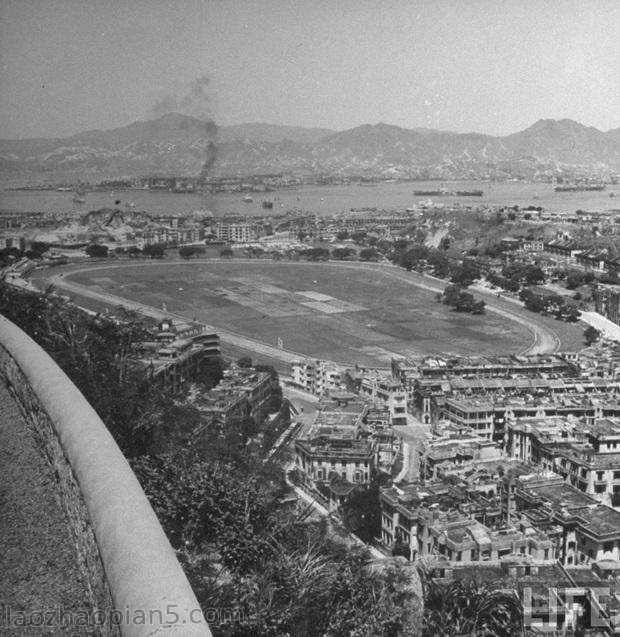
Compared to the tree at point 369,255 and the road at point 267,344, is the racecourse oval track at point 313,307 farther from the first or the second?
the tree at point 369,255

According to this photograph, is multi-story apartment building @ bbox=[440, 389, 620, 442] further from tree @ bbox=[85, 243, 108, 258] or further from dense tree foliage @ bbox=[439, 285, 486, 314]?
tree @ bbox=[85, 243, 108, 258]

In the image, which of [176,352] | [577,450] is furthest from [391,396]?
[577,450]

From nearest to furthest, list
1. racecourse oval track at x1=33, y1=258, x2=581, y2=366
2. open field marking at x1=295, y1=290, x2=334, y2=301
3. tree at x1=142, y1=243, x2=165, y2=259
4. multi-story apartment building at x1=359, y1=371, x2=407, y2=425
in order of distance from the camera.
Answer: multi-story apartment building at x1=359, y1=371, x2=407, y2=425 → racecourse oval track at x1=33, y1=258, x2=581, y2=366 → open field marking at x1=295, y1=290, x2=334, y2=301 → tree at x1=142, y1=243, x2=165, y2=259

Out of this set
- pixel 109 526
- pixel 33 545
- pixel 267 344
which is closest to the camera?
pixel 109 526

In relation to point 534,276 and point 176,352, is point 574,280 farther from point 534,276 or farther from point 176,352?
point 176,352

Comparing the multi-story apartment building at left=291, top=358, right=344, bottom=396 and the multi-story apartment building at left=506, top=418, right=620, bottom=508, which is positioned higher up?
the multi-story apartment building at left=506, top=418, right=620, bottom=508

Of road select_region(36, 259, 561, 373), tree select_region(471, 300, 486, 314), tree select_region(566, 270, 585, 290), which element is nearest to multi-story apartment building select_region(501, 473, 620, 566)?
road select_region(36, 259, 561, 373)
